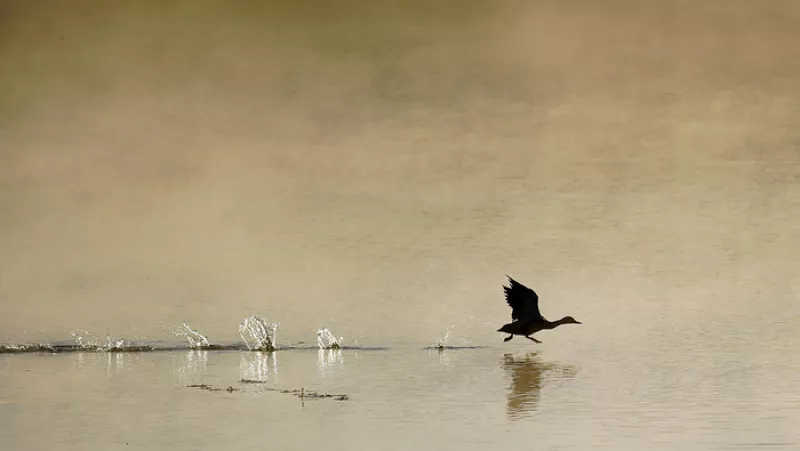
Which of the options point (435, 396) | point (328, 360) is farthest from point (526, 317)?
point (435, 396)

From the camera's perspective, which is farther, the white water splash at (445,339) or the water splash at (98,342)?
the water splash at (98,342)

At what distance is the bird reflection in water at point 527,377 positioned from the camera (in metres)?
13.5

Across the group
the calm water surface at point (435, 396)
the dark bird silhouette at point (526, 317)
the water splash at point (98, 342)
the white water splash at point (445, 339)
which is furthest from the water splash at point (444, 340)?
the water splash at point (98, 342)

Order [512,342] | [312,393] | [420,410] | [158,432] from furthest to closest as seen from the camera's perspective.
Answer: [512,342] < [312,393] < [420,410] < [158,432]

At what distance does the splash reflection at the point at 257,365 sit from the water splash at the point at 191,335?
0.84 m

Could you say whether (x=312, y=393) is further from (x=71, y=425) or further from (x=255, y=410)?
(x=71, y=425)

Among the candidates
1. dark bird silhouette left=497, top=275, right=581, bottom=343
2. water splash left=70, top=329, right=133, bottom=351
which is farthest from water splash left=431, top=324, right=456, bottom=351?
water splash left=70, top=329, right=133, bottom=351

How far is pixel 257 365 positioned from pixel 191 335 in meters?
2.67

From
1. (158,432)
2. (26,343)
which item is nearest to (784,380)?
(158,432)

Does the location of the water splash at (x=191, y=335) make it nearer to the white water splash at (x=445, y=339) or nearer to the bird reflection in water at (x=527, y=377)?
the white water splash at (x=445, y=339)

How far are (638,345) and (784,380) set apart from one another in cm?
Answer: 319

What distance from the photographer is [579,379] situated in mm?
15383

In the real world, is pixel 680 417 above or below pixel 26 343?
below

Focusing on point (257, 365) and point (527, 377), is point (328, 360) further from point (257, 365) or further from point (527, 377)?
point (527, 377)
